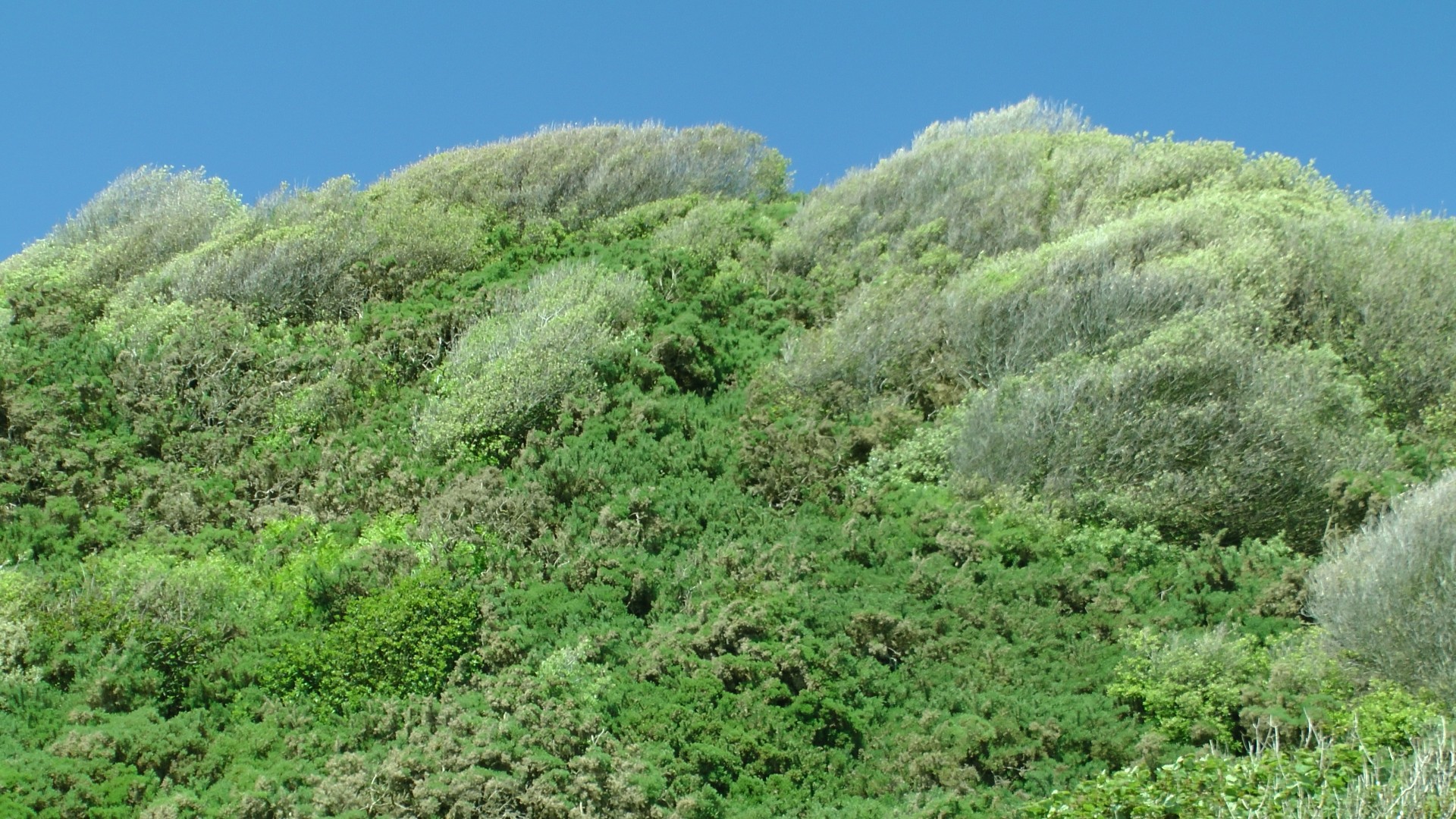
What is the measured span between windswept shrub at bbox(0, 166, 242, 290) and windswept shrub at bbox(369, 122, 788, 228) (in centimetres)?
295

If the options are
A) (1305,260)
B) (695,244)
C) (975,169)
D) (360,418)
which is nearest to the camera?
(360,418)

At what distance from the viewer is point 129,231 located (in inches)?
739

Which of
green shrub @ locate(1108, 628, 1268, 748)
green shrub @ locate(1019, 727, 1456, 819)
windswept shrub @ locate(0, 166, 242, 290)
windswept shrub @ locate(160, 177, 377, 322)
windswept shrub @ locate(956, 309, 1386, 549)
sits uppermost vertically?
windswept shrub @ locate(0, 166, 242, 290)

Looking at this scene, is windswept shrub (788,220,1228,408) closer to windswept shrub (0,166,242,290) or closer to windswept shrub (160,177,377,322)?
windswept shrub (160,177,377,322)

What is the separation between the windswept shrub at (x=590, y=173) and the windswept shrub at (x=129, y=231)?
2.95 meters

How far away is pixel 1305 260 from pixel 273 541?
41.6 ft

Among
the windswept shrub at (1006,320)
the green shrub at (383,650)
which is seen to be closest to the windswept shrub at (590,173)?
the windswept shrub at (1006,320)

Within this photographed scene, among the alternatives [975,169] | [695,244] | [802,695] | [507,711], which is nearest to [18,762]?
[507,711]

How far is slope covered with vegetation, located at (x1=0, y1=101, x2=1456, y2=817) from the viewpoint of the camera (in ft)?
28.6

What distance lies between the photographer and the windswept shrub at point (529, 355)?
513 inches

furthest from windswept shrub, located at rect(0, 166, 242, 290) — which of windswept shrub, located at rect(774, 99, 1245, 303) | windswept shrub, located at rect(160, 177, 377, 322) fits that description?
windswept shrub, located at rect(774, 99, 1245, 303)

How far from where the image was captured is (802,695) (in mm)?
9445

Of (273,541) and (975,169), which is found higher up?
(975,169)

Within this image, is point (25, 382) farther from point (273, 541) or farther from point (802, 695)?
point (802, 695)
